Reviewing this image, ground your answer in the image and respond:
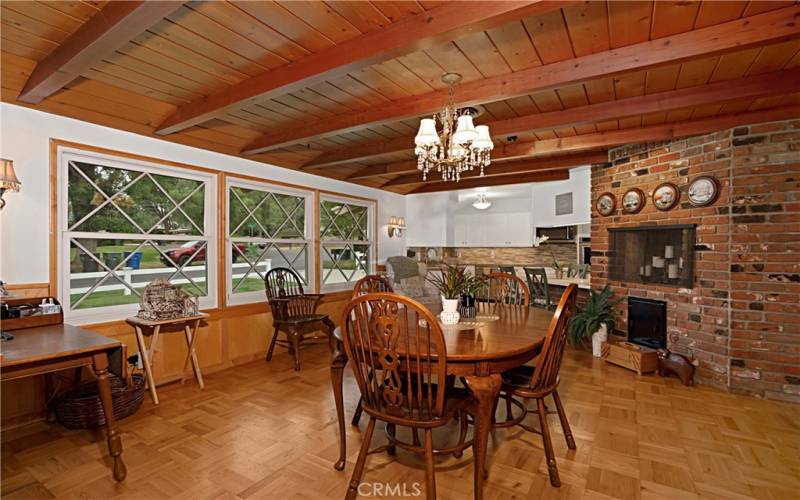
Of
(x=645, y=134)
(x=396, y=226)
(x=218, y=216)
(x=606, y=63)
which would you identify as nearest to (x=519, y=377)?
(x=606, y=63)

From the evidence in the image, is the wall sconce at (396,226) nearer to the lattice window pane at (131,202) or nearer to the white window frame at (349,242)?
the white window frame at (349,242)

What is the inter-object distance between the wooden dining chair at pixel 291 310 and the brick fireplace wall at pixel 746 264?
11.1 feet

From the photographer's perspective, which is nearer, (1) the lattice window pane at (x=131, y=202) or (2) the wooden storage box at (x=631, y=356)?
(1) the lattice window pane at (x=131, y=202)

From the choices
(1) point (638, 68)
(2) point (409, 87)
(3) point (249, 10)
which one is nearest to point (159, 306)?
(3) point (249, 10)

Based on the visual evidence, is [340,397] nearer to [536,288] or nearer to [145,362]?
[145,362]

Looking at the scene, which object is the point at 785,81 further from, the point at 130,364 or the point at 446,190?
the point at 130,364

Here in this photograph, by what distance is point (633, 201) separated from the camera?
155 inches

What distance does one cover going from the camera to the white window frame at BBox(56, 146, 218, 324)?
9.27ft

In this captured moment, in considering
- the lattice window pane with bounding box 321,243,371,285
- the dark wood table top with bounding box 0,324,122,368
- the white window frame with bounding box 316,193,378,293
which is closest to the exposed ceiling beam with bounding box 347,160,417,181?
the white window frame with bounding box 316,193,378,293

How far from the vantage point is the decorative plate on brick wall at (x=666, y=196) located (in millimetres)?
3584

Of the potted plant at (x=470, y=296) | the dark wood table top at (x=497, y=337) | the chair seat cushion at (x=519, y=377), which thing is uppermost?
the potted plant at (x=470, y=296)

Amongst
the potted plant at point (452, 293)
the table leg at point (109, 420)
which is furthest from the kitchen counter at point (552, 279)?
the table leg at point (109, 420)

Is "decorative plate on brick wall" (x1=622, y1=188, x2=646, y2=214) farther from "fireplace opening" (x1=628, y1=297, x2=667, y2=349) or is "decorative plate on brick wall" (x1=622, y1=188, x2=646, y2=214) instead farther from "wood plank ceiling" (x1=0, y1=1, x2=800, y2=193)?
"fireplace opening" (x1=628, y1=297, x2=667, y2=349)

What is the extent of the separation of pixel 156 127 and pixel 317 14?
2.11 m
